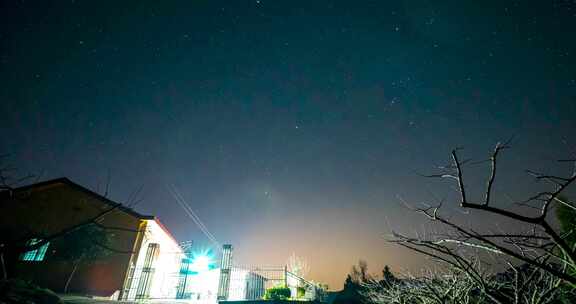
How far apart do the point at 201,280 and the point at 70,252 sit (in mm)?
8546

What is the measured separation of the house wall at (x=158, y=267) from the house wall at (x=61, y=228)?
88 cm

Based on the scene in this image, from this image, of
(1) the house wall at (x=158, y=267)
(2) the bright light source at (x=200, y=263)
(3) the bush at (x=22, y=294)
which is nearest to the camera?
(3) the bush at (x=22, y=294)

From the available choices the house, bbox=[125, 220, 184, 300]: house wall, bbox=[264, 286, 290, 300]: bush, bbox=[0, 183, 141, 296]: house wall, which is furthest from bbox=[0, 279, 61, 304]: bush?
bbox=[264, 286, 290, 300]: bush

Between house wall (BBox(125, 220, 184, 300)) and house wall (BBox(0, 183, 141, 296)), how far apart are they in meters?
0.88

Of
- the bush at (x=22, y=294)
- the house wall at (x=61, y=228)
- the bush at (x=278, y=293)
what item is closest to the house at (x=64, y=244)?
the house wall at (x=61, y=228)

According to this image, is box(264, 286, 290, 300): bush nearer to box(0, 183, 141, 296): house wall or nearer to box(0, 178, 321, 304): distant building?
box(0, 178, 321, 304): distant building

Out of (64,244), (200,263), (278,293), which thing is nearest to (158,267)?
(200,263)

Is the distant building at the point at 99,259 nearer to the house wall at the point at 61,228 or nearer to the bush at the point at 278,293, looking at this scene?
the house wall at the point at 61,228

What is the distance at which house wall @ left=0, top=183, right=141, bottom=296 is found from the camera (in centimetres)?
1413

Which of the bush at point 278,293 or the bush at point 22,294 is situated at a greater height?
the bush at point 278,293

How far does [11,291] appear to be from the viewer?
6.55 metres

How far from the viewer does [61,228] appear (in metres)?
15.4

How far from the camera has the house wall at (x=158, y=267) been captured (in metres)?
15.2

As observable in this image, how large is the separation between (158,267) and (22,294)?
48.8 ft
